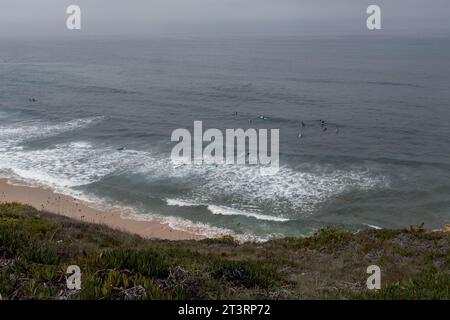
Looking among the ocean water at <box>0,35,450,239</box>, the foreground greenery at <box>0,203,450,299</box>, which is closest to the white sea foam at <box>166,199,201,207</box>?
the ocean water at <box>0,35,450,239</box>

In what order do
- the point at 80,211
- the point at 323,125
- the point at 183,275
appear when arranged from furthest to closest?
the point at 323,125 → the point at 80,211 → the point at 183,275

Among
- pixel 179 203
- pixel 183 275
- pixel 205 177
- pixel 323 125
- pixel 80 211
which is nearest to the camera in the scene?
pixel 183 275

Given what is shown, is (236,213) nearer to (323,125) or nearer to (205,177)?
(205,177)

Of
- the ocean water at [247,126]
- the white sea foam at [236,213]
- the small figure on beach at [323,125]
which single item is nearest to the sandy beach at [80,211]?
the ocean water at [247,126]

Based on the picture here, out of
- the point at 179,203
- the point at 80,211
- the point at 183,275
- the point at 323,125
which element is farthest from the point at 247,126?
the point at 183,275

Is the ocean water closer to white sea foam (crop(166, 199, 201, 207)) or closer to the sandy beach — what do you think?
white sea foam (crop(166, 199, 201, 207))
